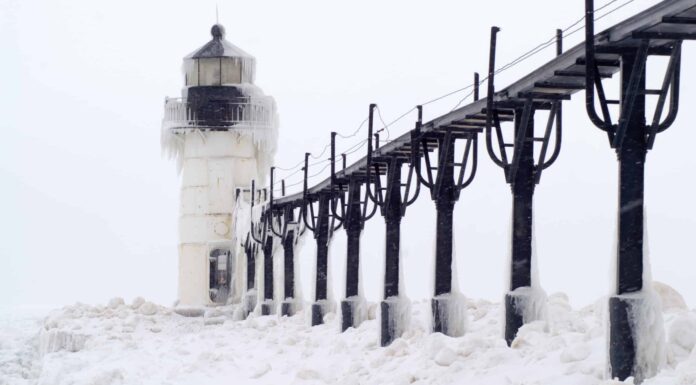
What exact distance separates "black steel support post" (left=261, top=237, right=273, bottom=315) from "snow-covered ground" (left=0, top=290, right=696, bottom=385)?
2.43m

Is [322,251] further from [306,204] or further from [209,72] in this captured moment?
[209,72]

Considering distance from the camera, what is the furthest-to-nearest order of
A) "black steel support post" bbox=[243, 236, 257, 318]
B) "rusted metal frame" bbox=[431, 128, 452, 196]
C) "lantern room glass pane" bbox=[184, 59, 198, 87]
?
"lantern room glass pane" bbox=[184, 59, 198, 87] → "black steel support post" bbox=[243, 236, 257, 318] → "rusted metal frame" bbox=[431, 128, 452, 196]

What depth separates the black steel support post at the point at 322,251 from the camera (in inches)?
1068

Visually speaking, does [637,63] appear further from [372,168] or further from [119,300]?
[119,300]

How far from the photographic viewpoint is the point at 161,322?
36656mm

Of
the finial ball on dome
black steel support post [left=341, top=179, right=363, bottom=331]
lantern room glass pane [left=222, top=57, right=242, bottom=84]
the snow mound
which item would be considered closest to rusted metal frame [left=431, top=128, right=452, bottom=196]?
the snow mound

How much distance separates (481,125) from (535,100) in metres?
2.33

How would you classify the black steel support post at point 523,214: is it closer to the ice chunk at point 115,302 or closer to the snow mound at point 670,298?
the snow mound at point 670,298

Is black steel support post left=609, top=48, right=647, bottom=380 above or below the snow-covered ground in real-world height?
above

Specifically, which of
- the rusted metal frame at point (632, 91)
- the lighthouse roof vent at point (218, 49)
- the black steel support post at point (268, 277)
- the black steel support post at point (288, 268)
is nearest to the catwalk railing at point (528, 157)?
the rusted metal frame at point (632, 91)

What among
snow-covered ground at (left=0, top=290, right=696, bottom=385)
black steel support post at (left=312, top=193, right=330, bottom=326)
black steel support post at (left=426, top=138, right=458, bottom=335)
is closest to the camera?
snow-covered ground at (left=0, top=290, right=696, bottom=385)

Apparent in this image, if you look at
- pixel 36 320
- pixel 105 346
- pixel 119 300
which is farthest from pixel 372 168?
pixel 36 320

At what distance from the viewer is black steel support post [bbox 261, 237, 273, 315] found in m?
34.3

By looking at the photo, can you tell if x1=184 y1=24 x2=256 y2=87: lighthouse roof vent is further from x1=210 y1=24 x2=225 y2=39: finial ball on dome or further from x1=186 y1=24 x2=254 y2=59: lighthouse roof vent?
x1=210 y1=24 x2=225 y2=39: finial ball on dome
